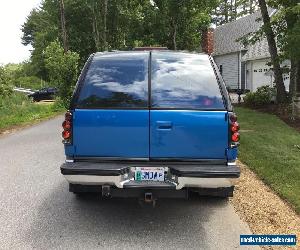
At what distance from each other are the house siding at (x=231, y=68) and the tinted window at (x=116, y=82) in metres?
33.4

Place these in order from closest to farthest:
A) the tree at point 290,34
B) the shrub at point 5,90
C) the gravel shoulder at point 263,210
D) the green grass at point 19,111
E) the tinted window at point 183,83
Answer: the tinted window at point 183,83
the gravel shoulder at point 263,210
the tree at point 290,34
the green grass at point 19,111
the shrub at point 5,90

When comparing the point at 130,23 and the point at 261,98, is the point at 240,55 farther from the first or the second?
the point at 261,98

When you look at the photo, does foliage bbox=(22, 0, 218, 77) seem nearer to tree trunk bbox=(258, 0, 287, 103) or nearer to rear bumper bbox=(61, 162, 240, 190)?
tree trunk bbox=(258, 0, 287, 103)

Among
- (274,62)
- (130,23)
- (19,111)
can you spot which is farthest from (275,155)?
(130,23)

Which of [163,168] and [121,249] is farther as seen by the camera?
[163,168]

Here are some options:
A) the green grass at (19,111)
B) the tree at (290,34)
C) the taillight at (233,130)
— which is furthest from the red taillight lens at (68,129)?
the green grass at (19,111)

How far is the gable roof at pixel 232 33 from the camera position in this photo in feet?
130

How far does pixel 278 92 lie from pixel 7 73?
1445 centimetres

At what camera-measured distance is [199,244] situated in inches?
194

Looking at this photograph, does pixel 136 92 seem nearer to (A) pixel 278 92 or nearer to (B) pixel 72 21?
(A) pixel 278 92

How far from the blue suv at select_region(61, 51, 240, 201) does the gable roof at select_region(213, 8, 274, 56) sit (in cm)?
3387

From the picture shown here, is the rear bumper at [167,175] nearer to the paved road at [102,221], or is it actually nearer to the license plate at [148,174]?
the license plate at [148,174]

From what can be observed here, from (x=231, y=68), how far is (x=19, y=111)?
22.8 m

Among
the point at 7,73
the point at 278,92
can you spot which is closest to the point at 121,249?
the point at 278,92
